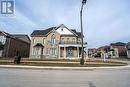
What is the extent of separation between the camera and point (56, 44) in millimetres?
48656

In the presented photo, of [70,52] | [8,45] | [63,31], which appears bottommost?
[70,52]

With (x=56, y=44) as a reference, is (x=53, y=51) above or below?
below

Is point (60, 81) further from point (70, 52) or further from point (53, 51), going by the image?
point (53, 51)

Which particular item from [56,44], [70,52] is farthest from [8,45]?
[70,52]

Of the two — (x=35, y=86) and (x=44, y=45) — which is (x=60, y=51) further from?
(x=35, y=86)

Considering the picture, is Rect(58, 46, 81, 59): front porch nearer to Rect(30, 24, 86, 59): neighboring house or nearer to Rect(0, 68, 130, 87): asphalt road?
Rect(30, 24, 86, 59): neighboring house

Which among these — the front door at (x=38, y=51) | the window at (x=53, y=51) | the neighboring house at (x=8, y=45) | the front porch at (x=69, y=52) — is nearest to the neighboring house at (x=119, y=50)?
the front porch at (x=69, y=52)

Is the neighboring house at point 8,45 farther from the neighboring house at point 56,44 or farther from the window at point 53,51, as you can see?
the window at point 53,51

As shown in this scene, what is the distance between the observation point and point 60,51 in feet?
159

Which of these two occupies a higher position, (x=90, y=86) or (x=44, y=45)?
(x=44, y=45)

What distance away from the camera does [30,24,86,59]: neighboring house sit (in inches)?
1875

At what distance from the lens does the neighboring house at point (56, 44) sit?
47.6 metres

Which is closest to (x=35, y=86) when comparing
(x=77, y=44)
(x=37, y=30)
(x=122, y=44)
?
(x=77, y=44)

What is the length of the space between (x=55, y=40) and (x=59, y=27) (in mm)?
4084
